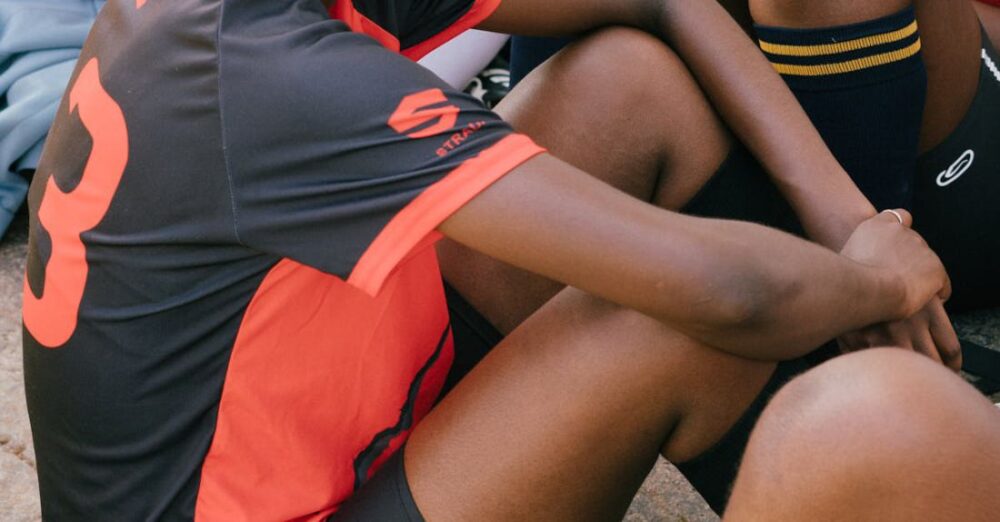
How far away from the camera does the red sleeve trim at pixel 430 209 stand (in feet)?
2.88

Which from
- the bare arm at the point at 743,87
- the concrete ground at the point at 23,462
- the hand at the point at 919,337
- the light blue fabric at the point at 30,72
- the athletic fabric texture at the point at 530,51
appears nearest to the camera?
the hand at the point at 919,337

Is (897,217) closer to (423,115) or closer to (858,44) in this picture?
(858,44)

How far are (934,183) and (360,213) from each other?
36.1 inches

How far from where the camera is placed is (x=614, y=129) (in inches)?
49.1

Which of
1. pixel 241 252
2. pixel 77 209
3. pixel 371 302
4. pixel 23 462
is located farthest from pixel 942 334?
pixel 23 462

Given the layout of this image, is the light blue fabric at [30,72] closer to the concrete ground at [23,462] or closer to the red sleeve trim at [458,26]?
the concrete ground at [23,462]

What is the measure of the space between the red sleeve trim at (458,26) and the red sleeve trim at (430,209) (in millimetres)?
371

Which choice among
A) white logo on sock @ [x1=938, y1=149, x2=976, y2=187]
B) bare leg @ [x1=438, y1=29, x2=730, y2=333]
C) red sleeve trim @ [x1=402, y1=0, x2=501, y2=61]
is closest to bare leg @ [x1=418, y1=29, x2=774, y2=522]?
bare leg @ [x1=438, y1=29, x2=730, y2=333]

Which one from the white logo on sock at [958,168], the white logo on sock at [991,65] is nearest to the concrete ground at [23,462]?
the white logo on sock at [958,168]

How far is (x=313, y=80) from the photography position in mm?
874

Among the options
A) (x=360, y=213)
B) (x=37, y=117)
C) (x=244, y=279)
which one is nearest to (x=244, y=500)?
(x=244, y=279)

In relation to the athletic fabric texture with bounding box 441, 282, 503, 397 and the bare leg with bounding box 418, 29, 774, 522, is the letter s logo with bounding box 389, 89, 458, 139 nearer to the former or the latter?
the bare leg with bounding box 418, 29, 774, 522

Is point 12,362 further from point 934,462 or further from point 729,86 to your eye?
point 934,462

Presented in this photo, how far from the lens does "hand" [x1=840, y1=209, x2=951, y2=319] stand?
109 centimetres
